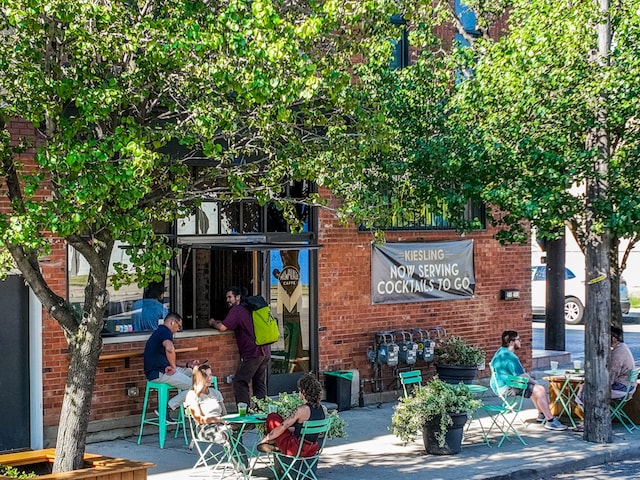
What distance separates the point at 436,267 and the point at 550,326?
5419 mm

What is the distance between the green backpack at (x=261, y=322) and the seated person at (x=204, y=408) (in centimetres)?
275

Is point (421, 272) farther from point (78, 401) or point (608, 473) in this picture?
point (78, 401)

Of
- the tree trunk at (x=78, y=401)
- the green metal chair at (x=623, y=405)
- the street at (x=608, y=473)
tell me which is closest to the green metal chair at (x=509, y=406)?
the street at (x=608, y=473)

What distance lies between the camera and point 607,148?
40.8ft

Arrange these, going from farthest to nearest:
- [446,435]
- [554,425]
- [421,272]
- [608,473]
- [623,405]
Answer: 1. [421,272]
2. [623,405]
3. [554,425]
4. [446,435]
5. [608,473]

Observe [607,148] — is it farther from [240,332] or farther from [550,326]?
[550,326]

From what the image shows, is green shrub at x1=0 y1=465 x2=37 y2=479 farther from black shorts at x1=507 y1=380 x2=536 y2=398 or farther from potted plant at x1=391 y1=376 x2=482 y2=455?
black shorts at x1=507 y1=380 x2=536 y2=398

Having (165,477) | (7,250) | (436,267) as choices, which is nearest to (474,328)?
(436,267)

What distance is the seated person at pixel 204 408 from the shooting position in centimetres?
1065

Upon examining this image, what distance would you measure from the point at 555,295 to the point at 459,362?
19.3 feet

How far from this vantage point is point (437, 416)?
11742 mm

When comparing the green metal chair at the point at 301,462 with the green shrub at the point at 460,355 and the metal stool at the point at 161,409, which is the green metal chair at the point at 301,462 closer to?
the metal stool at the point at 161,409

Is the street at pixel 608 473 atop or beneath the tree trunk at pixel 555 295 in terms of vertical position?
beneath

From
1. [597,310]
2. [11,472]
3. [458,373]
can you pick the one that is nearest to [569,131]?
[597,310]
